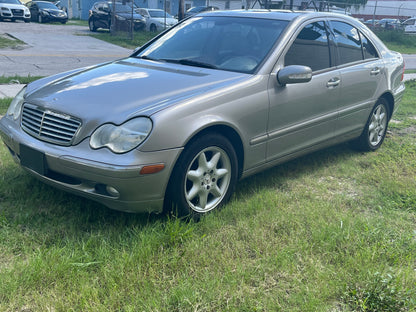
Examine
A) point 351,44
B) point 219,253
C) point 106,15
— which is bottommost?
point 106,15

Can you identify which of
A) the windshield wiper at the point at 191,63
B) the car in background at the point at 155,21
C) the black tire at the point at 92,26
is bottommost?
the black tire at the point at 92,26

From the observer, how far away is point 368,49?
516 centimetres

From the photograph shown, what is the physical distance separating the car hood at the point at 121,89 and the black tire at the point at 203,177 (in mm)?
373

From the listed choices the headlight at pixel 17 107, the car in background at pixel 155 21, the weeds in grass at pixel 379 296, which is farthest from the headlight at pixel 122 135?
the car in background at pixel 155 21

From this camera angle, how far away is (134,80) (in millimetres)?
3635

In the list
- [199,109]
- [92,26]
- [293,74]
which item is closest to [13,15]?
[92,26]

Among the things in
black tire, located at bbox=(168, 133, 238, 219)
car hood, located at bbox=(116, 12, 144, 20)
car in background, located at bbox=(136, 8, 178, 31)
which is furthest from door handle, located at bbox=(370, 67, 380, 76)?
car in background, located at bbox=(136, 8, 178, 31)

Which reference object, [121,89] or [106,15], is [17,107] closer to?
[121,89]

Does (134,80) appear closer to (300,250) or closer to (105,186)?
(105,186)

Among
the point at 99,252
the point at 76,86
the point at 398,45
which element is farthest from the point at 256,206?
the point at 398,45

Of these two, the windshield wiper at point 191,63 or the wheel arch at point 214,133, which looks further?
the windshield wiper at point 191,63

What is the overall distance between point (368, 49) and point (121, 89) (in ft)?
10.0

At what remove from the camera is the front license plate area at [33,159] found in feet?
10.3

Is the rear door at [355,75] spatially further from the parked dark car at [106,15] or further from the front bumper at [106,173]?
the parked dark car at [106,15]
